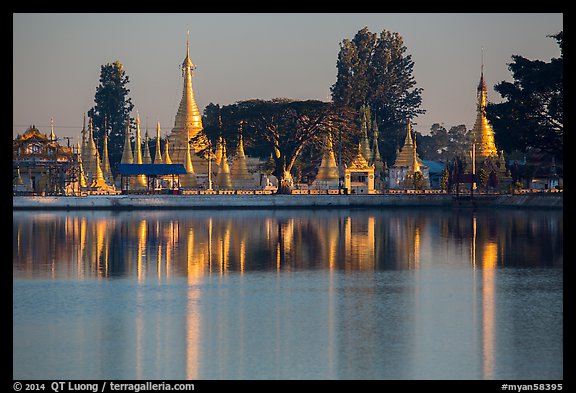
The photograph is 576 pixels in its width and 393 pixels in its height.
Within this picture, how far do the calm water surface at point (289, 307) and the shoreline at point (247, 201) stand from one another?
3109 cm

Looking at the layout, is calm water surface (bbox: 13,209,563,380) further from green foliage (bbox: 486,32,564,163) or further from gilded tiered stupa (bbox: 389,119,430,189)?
gilded tiered stupa (bbox: 389,119,430,189)

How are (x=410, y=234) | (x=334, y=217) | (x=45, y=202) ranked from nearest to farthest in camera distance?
(x=410, y=234) → (x=334, y=217) → (x=45, y=202)

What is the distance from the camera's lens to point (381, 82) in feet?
370

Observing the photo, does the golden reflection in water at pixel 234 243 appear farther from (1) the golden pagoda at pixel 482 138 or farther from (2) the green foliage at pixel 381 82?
(2) the green foliage at pixel 381 82

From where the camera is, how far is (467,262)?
3425 cm

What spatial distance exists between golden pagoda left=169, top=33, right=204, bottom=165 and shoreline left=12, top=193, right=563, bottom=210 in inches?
588

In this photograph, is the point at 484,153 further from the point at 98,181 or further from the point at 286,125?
the point at 98,181

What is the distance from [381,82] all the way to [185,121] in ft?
78.3

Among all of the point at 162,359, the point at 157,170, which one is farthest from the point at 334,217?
the point at 162,359

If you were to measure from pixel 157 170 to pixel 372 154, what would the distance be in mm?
22871

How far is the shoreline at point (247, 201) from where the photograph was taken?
253 ft

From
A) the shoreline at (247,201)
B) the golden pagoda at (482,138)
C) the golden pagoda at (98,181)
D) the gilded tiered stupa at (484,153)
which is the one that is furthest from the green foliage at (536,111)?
the golden pagoda at (98,181)

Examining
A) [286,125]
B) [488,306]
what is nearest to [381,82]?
[286,125]

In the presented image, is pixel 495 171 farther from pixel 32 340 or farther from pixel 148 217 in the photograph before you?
pixel 32 340
